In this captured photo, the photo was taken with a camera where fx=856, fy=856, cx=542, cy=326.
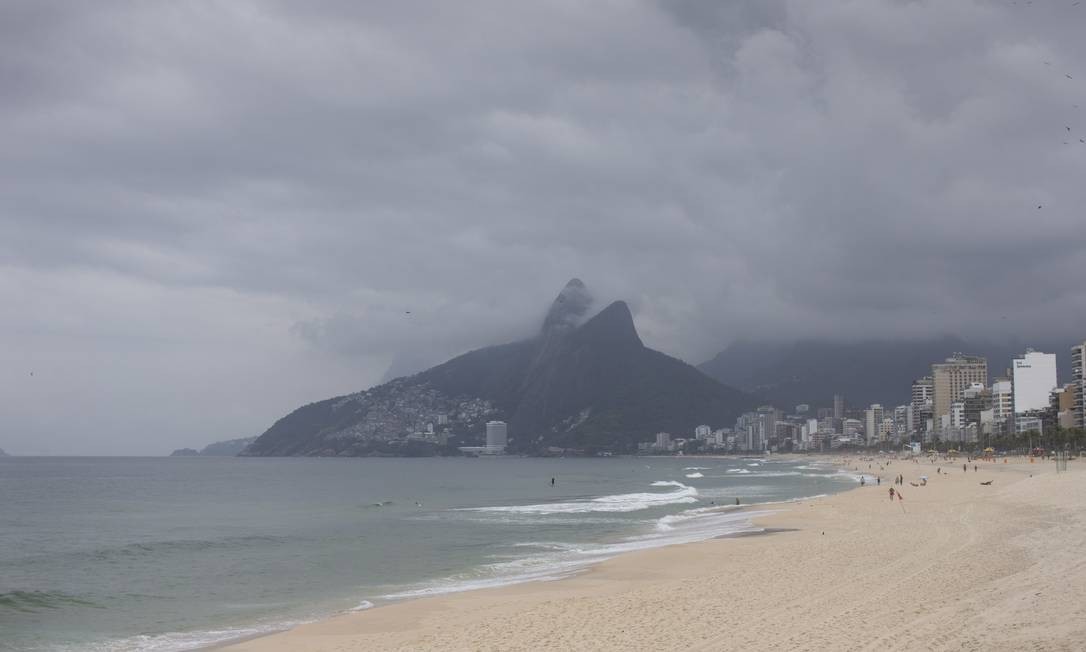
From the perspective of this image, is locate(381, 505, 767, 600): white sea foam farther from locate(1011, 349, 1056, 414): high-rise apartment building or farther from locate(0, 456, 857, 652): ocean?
locate(1011, 349, 1056, 414): high-rise apartment building

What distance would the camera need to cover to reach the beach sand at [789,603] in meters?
13.5

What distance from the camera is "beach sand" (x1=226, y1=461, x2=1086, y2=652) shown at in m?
13.5

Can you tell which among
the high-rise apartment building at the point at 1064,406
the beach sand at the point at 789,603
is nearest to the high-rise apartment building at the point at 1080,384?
the high-rise apartment building at the point at 1064,406

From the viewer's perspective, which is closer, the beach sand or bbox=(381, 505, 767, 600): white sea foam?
the beach sand

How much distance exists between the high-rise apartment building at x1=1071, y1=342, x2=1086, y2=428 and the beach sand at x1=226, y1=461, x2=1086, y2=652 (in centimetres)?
14662

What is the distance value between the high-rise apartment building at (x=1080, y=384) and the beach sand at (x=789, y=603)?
147 metres

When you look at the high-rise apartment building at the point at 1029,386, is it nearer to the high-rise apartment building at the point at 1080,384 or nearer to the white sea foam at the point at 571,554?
the high-rise apartment building at the point at 1080,384

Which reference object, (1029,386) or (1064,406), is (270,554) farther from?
(1029,386)

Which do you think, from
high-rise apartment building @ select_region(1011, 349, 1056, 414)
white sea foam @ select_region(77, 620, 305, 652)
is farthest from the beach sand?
high-rise apartment building @ select_region(1011, 349, 1056, 414)

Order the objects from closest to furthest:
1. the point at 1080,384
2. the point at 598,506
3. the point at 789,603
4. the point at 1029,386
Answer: the point at 789,603, the point at 598,506, the point at 1080,384, the point at 1029,386

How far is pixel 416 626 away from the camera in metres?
17.6

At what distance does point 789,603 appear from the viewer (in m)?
17.1

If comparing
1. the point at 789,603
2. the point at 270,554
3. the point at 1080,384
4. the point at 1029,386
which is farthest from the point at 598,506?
the point at 1029,386

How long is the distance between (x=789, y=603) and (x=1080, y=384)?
172 m
